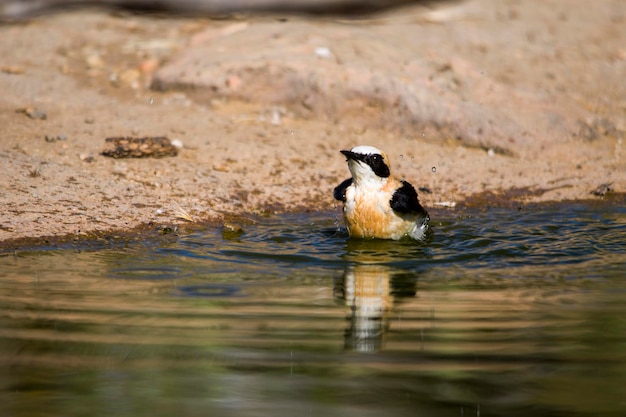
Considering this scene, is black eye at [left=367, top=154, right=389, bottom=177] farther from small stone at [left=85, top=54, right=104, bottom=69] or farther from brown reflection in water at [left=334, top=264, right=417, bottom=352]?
small stone at [left=85, top=54, right=104, bottom=69]

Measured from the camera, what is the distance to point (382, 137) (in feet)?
34.7

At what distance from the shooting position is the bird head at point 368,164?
7.98 m

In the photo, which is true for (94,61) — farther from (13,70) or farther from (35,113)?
(35,113)

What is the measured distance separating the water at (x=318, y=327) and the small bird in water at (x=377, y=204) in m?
0.14

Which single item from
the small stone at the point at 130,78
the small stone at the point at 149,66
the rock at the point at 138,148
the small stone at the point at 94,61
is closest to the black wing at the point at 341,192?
the rock at the point at 138,148

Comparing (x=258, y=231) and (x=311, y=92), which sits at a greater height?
(x=311, y=92)

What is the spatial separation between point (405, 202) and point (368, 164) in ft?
1.37

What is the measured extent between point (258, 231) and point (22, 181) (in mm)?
2013

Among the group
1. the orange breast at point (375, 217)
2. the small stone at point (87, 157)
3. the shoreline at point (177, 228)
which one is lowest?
the shoreline at point (177, 228)

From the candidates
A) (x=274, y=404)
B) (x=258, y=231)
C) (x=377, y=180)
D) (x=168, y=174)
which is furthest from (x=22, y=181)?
(x=274, y=404)

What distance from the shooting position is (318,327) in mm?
5246

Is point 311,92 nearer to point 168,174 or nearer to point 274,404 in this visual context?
point 168,174

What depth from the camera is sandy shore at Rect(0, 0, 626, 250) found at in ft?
29.2

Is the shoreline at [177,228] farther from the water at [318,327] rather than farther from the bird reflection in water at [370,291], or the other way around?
the bird reflection in water at [370,291]
